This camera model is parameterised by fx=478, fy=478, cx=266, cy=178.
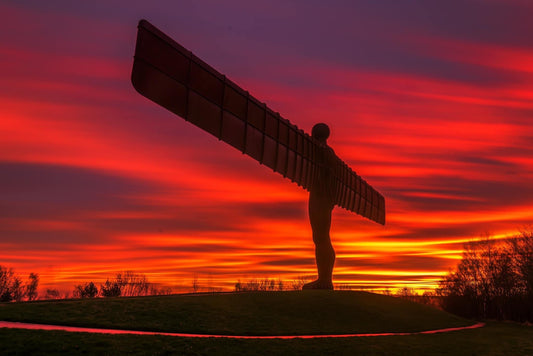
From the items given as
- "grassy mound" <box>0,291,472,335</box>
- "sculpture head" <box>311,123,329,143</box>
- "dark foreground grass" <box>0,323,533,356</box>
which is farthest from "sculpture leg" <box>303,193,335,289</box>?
"dark foreground grass" <box>0,323,533,356</box>

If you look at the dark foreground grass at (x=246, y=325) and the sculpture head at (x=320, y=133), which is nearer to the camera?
the dark foreground grass at (x=246, y=325)

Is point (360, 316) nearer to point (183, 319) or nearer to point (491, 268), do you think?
point (183, 319)

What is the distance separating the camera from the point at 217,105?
19.5m

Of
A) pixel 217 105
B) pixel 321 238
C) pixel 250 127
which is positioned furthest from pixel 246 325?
pixel 321 238

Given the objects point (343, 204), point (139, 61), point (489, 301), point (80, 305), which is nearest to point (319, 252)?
point (343, 204)

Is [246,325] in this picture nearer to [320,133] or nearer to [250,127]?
[250,127]

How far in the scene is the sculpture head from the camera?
28344mm

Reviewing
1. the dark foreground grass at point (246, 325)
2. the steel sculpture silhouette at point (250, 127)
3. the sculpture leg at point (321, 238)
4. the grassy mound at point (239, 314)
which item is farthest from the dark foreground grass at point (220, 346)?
the steel sculpture silhouette at point (250, 127)

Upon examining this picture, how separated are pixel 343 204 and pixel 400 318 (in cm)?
774

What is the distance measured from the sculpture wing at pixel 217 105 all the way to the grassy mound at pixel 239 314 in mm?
6335

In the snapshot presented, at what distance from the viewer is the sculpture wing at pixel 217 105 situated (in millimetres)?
16953

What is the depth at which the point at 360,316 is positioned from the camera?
22.9 meters

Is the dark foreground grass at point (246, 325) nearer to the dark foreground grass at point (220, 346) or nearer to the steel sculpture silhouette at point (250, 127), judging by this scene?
the dark foreground grass at point (220, 346)

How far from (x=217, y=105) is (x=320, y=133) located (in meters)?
10.3
